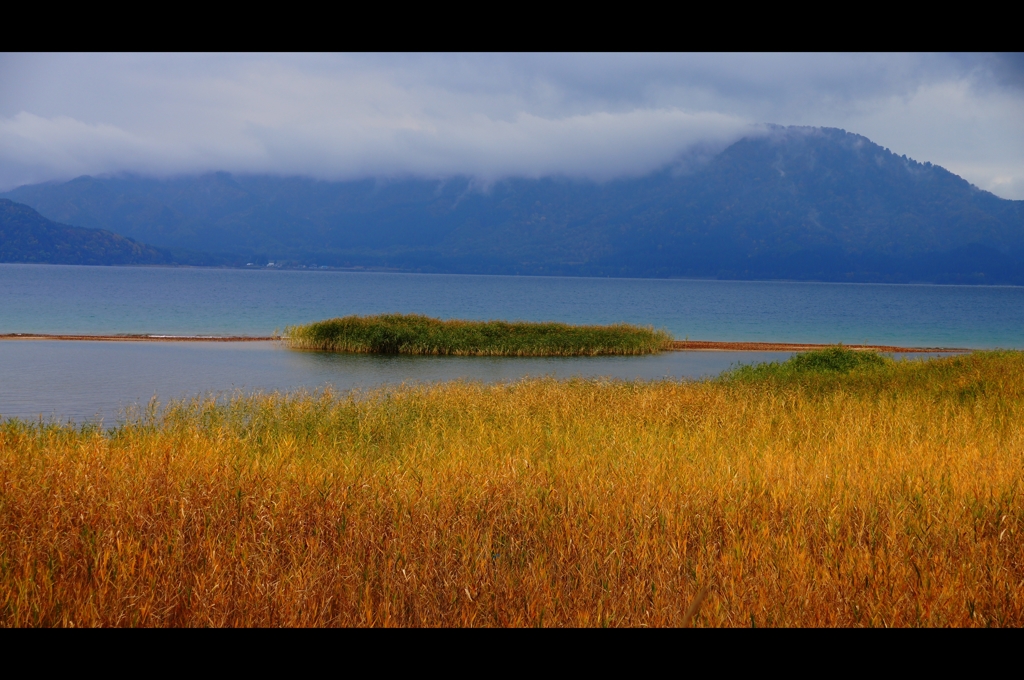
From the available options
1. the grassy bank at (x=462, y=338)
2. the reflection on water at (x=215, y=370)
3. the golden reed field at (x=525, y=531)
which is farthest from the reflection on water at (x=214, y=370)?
the golden reed field at (x=525, y=531)

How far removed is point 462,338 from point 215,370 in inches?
548

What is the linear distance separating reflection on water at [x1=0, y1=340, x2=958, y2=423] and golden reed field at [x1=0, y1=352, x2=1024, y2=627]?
11259 millimetres

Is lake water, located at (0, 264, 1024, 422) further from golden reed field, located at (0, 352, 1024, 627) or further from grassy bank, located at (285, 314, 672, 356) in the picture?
golden reed field, located at (0, 352, 1024, 627)

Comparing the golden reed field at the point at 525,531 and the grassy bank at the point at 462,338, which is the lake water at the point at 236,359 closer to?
the grassy bank at the point at 462,338

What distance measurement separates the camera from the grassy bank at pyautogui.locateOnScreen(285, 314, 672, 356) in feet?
135

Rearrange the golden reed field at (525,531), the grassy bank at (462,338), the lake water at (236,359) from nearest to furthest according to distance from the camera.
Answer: the golden reed field at (525,531), the lake water at (236,359), the grassy bank at (462,338)

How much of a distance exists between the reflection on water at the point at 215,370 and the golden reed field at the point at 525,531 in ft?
36.9

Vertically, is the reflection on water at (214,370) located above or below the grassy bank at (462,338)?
below

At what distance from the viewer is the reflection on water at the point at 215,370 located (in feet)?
75.3

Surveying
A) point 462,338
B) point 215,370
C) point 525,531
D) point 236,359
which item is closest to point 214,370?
point 215,370
